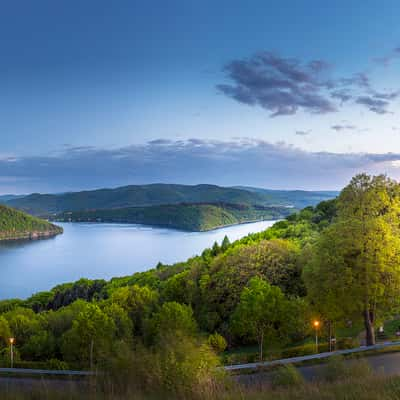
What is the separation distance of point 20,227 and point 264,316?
16573cm

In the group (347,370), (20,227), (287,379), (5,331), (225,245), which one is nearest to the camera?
(287,379)

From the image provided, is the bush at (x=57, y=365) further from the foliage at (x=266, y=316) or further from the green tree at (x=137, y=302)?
the green tree at (x=137, y=302)

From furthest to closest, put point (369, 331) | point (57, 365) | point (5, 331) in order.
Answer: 1. point (5, 331)
2. point (57, 365)
3. point (369, 331)

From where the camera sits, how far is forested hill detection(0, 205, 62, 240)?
162 m

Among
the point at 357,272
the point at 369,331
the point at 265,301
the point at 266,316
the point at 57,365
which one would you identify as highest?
the point at 357,272

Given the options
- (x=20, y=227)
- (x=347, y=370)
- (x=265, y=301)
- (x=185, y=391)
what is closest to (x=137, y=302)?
(x=265, y=301)

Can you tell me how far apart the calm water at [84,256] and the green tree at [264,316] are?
209ft

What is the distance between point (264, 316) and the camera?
21.5m

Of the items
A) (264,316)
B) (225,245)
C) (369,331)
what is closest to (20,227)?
(225,245)

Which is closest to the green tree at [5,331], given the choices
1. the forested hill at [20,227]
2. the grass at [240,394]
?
the grass at [240,394]

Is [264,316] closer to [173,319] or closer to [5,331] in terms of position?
[173,319]

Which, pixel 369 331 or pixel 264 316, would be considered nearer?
pixel 369 331

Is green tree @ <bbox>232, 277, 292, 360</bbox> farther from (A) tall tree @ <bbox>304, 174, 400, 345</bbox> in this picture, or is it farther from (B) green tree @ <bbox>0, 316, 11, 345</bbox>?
(B) green tree @ <bbox>0, 316, 11, 345</bbox>

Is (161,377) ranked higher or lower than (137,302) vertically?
higher
